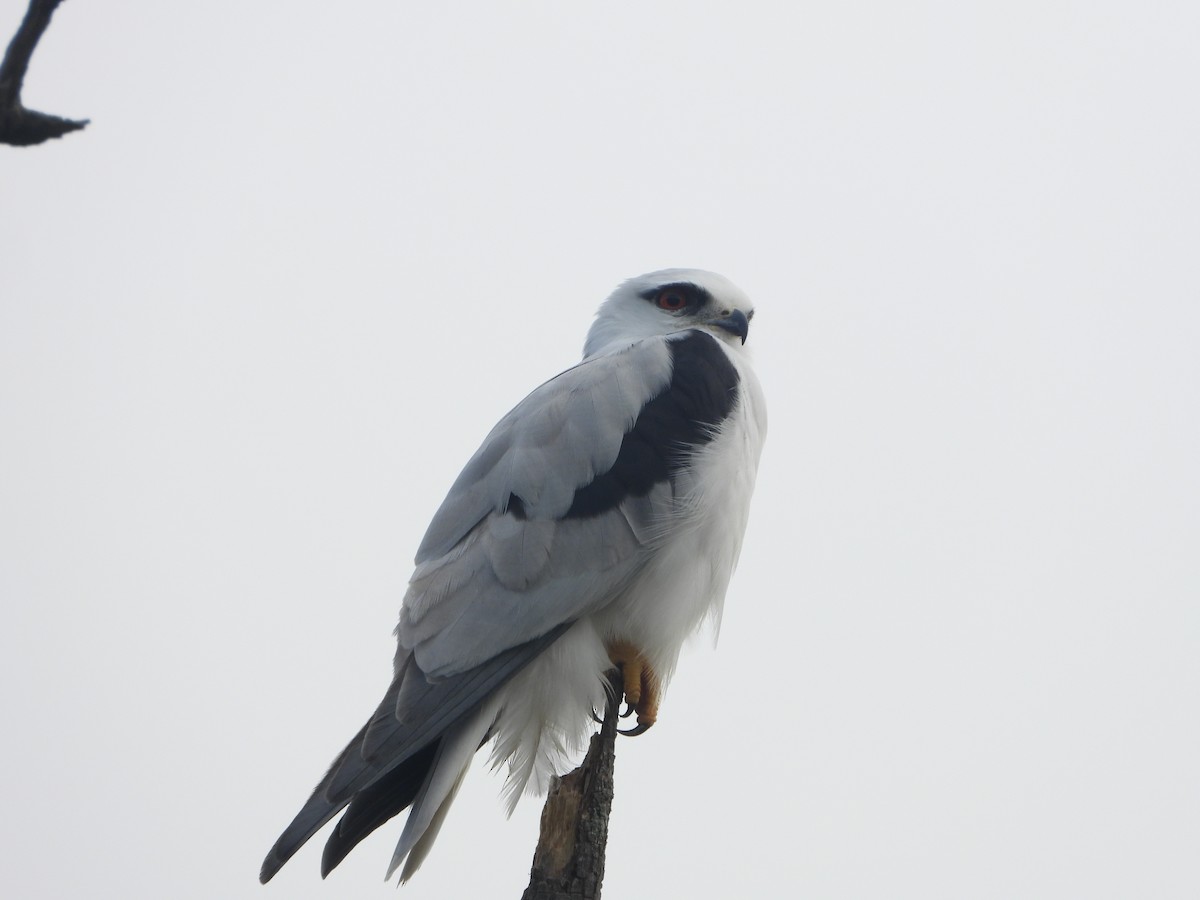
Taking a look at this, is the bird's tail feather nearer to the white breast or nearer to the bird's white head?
the white breast

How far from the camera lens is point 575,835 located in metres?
3.47

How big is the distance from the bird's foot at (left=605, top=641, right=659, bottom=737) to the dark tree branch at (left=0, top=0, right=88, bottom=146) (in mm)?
3400

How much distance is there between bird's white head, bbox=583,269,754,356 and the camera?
5.39m

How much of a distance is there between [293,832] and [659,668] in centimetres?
148

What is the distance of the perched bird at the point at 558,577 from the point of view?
13.3 ft

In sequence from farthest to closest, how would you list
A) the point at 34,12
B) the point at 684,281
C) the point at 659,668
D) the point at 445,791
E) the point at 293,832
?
1. the point at 684,281
2. the point at 659,668
3. the point at 445,791
4. the point at 293,832
5. the point at 34,12

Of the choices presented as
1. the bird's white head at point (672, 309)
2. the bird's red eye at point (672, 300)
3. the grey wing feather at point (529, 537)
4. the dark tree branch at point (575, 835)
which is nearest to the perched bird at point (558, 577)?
the grey wing feather at point (529, 537)

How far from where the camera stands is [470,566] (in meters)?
4.29

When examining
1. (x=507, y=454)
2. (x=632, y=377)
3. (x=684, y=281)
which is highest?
(x=684, y=281)

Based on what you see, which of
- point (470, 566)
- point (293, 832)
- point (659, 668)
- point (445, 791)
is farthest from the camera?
point (659, 668)

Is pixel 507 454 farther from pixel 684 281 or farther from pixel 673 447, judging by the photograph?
pixel 684 281

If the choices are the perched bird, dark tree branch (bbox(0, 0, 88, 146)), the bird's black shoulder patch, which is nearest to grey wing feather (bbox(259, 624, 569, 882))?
the perched bird

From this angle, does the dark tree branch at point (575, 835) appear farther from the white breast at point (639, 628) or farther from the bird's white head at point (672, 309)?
the bird's white head at point (672, 309)

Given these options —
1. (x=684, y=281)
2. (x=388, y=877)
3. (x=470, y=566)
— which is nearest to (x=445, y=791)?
(x=388, y=877)
